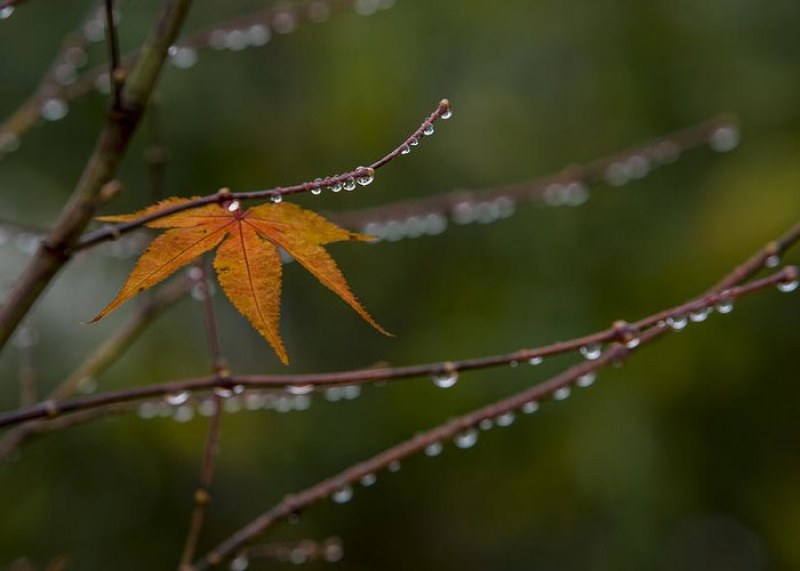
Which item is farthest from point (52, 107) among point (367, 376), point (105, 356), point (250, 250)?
point (367, 376)

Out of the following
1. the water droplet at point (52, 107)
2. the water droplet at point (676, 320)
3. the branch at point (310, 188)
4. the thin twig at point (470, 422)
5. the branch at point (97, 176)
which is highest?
the water droplet at point (52, 107)

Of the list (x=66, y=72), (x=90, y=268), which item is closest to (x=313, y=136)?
(x=90, y=268)

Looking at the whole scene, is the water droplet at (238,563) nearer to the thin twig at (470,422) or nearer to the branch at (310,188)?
the thin twig at (470,422)

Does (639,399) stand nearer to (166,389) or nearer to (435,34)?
(435,34)

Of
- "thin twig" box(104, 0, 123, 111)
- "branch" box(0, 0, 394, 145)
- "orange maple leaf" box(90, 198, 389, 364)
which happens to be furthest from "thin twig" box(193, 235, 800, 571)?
"branch" box(0, 0, 394, 145)

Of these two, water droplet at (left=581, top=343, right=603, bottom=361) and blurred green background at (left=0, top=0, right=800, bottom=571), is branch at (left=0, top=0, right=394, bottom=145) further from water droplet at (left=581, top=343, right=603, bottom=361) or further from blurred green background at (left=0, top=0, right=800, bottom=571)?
blurred green background at (left=0, top=0, right=800, bottom=571)

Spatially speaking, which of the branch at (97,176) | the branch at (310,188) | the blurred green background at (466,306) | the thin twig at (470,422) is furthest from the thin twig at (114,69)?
the blurred green background at (466,306)
